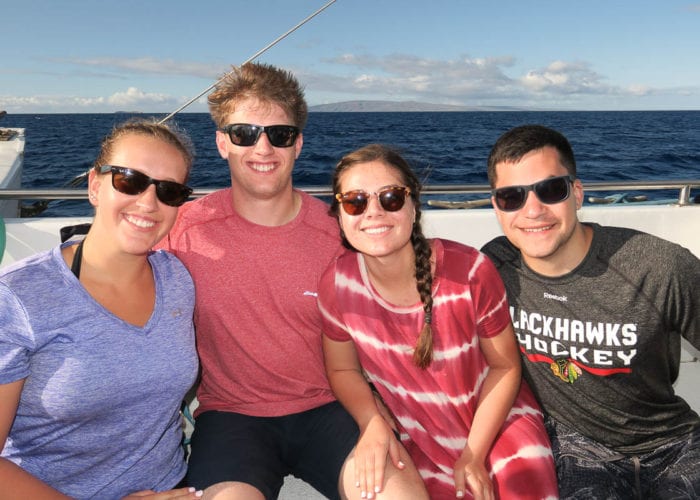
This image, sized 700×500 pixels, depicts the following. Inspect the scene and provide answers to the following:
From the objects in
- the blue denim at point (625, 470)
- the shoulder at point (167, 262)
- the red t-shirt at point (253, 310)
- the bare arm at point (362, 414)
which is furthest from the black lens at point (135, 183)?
the blue denim at point (625, 470)

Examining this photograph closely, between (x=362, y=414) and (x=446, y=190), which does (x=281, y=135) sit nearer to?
(x=362, y=414)

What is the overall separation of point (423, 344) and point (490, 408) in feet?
1.30

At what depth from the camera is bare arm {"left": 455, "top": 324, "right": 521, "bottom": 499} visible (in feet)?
7.04

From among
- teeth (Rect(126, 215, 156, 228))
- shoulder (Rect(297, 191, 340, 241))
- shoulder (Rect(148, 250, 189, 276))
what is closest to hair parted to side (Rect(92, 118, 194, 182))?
teeth (Rect(126, 215, 156, 228))

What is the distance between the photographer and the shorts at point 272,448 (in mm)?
2258

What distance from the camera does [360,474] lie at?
2139mm

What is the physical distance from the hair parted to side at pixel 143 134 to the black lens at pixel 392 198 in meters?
0.79

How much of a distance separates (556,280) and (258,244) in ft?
4.37

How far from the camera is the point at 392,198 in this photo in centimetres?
226

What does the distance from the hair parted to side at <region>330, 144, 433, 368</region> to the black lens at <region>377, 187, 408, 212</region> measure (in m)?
Answer: 0.09

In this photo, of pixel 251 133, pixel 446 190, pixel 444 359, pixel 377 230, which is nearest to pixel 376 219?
pixel 377 230

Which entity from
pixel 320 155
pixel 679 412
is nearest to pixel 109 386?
pixel 679 412

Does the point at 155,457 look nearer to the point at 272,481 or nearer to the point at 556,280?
the point at 272,481

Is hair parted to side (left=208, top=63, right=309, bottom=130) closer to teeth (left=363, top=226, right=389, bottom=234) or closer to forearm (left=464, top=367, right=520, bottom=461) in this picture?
teeth (left=363, top=226, right=389, bottom=234)
